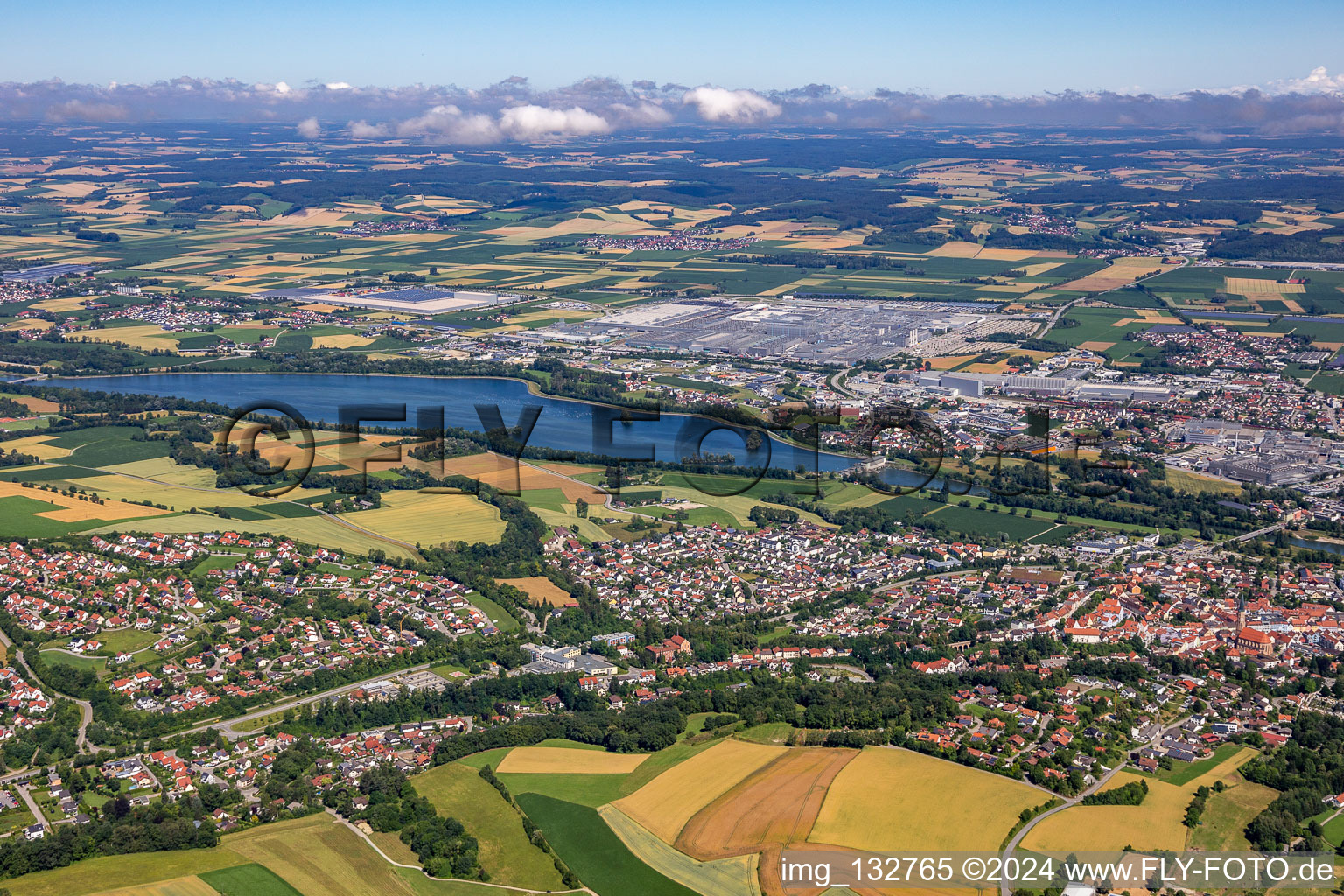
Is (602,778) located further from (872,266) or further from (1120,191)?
(1120,191)

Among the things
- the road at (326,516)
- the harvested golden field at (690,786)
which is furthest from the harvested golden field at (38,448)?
the harvested golden field at (690,786)

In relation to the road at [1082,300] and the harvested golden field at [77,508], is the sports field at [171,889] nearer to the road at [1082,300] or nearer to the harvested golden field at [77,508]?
the harvested golden field at [77,508]

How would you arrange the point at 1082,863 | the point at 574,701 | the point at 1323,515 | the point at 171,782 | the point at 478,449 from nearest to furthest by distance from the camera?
the point at 1082,863 < the point at 171,782 < the point at 574,701 < the point at 1323,515 < the point at 478,449

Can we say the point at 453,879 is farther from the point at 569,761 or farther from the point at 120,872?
the point at 120,872

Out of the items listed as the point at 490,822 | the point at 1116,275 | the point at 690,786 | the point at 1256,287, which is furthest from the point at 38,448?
the point at 1256,287

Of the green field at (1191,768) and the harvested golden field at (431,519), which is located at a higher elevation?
the harvested golden field at (431,519)

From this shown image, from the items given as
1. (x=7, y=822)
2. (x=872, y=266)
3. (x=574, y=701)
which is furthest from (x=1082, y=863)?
(x=872, y=266)

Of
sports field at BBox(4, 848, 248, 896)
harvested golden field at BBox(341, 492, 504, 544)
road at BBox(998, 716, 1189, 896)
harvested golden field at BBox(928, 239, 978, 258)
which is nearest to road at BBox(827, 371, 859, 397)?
harvested golden field at BBox(341, 492, 504, 544)
